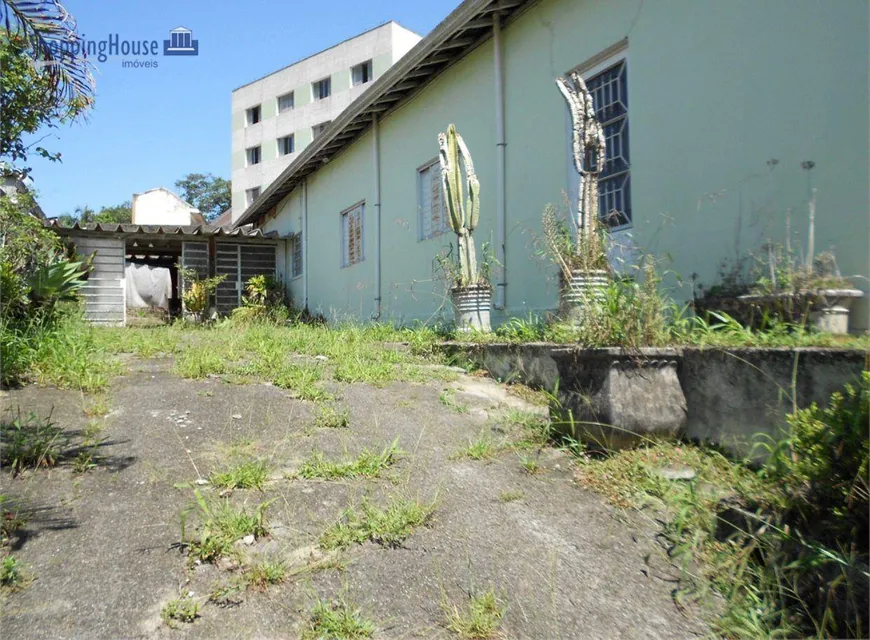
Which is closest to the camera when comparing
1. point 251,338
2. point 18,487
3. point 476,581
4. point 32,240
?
point 476,581

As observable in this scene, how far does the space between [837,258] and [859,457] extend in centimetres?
216

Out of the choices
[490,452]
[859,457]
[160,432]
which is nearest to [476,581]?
[490,452]

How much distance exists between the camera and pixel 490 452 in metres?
3.74

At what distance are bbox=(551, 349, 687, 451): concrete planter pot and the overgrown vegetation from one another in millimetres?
435

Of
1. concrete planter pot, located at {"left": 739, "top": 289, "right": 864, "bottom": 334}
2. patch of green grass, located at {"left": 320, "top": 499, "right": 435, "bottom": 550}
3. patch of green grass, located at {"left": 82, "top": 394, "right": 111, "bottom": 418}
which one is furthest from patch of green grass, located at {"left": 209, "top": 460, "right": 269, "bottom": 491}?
concrete planter pot, located at {"left": 739, "top": 289, "right": 864, "bottom": 334}

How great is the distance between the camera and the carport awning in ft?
44.6

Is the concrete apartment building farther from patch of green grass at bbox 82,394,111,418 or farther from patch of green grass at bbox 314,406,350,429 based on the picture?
patch of green grass at bbox 314,406,350,429

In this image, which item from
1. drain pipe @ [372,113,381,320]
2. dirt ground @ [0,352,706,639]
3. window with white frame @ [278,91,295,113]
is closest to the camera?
dirt ground @ [0,352,706,639]

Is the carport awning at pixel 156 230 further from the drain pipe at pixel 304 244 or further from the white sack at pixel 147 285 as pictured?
the white sack at pixel 147 285

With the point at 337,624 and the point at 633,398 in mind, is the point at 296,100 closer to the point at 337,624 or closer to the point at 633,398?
the point at 633,398

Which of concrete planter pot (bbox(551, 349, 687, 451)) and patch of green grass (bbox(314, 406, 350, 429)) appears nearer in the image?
concrete planter pot (bbox(551, 349, 687, 451))

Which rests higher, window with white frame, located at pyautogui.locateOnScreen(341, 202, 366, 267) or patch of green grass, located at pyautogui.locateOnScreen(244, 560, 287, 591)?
window with white frame, located at pyautogui.locateOnScreen(341, 202, 366, 267)

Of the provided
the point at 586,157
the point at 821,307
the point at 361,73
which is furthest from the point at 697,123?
the point at 361,73

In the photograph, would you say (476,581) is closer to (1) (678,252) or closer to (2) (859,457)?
(2) (859,457)
